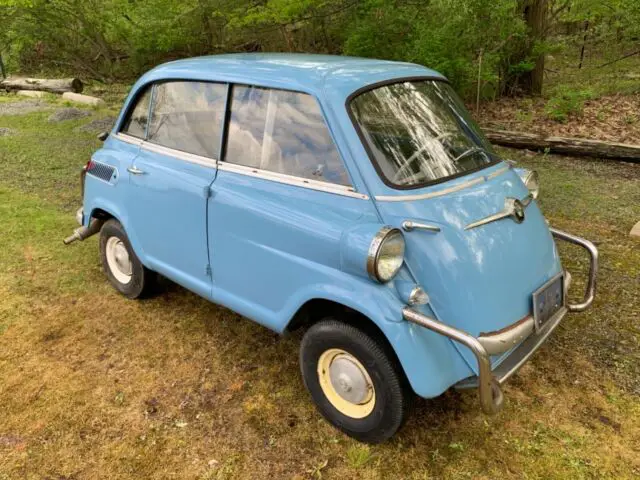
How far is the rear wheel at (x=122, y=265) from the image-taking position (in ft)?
13.0

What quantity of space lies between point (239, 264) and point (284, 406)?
0.87 metres

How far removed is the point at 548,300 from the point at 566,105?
24.6ft

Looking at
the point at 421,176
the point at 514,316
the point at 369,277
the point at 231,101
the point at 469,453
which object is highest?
the point at 231,101

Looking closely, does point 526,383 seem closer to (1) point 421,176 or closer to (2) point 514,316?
(2) point 514,316

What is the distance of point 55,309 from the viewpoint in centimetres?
398

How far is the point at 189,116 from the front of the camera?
3.37 metres

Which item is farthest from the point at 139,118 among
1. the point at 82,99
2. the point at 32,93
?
the point at 32,93

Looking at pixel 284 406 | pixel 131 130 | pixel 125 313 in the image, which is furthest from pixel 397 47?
pixel 284 406

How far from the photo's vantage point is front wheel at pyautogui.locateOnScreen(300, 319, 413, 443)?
249 centimetres

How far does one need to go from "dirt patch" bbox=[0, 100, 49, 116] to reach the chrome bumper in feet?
38.4

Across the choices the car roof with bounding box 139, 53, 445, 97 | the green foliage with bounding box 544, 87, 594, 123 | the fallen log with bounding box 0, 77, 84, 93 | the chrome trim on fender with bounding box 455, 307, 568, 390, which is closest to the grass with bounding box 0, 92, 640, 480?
the chrome trim on fender with bounding box 455, 307, 568, 390

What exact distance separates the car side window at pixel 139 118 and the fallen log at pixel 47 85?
1215 centimetres

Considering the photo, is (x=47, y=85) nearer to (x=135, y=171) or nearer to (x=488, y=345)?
(x=135, y=171)

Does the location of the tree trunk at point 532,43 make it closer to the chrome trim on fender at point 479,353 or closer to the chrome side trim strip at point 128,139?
the chrome side trim strip at point 128,139
